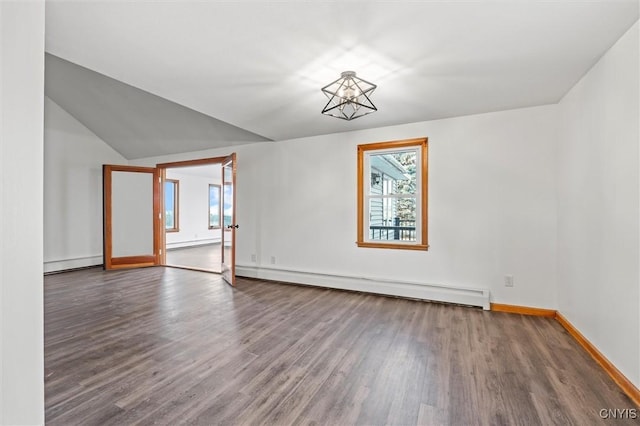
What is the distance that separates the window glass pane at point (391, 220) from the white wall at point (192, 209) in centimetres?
578

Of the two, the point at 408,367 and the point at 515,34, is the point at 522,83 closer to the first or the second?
the point at 515,34

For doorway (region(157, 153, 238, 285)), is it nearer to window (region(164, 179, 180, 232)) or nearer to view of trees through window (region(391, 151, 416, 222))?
window (region(164, 179, 180, 232))

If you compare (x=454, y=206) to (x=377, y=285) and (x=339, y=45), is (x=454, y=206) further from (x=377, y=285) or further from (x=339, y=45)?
(x=339, y=45)

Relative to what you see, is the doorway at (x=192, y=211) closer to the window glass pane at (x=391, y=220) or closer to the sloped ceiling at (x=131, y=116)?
the sloped ceiling at (x=131, y=116)

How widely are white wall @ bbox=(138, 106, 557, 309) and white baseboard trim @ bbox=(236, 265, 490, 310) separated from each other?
8cm

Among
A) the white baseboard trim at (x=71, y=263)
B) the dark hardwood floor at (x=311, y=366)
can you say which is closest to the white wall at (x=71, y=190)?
the white baseboard trim at (x=71, y=263)

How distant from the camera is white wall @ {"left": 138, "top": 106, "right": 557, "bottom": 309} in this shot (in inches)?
129

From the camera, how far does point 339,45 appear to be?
208cm

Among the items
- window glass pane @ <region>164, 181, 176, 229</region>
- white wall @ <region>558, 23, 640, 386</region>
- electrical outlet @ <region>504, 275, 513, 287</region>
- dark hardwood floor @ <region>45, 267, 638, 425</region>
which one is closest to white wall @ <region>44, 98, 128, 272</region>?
dark hardwood floor @ <region>45, 267, 638, 425</region>

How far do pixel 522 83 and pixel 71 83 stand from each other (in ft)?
19.8

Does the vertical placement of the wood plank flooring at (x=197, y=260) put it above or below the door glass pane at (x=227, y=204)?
below

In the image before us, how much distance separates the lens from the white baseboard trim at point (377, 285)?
3.52 meters

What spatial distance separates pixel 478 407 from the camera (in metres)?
1.73

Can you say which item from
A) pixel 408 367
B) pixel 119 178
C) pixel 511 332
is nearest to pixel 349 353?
pixel 408 367
